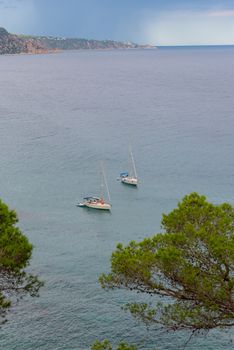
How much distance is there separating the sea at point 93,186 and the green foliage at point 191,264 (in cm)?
1471

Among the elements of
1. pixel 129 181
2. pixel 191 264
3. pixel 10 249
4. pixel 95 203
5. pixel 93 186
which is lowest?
pixel 95 203

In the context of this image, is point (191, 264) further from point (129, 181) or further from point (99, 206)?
point (129, 181)

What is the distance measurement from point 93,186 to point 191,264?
51.2m

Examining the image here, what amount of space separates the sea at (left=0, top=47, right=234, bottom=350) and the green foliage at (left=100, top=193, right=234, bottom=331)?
579 inches

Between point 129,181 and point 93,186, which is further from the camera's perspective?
point 129,181

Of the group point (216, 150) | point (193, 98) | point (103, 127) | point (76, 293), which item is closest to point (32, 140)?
point (103, 127)

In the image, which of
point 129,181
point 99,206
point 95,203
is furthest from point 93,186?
point 99,206

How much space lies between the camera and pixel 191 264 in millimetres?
18016

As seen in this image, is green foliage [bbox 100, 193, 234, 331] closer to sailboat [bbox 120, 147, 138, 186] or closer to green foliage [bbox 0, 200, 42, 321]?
green foliage [bbox 0, 200, 42, 321]

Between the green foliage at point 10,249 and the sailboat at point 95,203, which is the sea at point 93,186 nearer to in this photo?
the sailboat at point 95,203

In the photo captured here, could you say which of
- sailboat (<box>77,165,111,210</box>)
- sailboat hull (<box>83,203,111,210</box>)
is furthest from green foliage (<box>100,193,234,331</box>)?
sailboat (<box>77,165,111,210</box>)

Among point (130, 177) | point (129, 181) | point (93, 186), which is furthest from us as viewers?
point (130, 177)

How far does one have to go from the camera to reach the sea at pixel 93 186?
3581 centimetres

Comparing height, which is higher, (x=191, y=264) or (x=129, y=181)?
(x=129, y=181)
